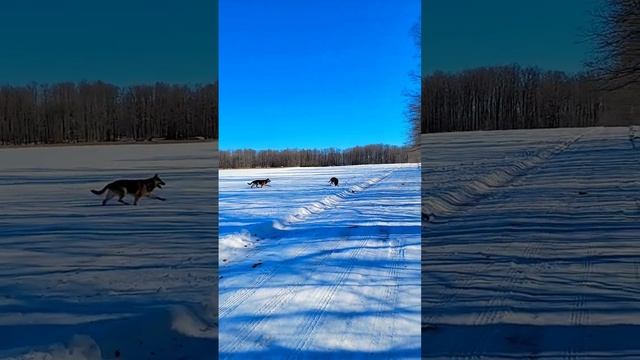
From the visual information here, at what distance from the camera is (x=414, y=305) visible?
298 centimetres

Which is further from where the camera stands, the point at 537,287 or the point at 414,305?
the point at 537,287

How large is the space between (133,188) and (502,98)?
228 inches

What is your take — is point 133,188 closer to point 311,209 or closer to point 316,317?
point 311,209

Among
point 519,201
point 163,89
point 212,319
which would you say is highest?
point 163,89

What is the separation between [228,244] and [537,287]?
3.31 m

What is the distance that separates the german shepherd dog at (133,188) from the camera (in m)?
7.62

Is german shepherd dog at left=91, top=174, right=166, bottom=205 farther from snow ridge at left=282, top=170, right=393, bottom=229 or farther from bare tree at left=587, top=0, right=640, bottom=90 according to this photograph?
bare tree at left=587, top=0, right=640, bottom=90

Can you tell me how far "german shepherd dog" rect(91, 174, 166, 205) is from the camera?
762 cm

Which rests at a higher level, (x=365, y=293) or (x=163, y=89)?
(x=163, y=89)

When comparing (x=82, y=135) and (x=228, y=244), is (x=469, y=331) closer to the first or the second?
(x=228, y=244)

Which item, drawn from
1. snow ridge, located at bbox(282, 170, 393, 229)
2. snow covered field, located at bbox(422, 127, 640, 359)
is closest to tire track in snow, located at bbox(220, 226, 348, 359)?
snow covered field, located at bbox(422, 127, 640, 359)

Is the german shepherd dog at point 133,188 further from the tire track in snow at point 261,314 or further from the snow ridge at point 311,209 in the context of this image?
the tire track in snow at point 261,314

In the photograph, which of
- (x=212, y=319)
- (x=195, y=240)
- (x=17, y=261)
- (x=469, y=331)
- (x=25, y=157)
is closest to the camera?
(x=469, y=331)

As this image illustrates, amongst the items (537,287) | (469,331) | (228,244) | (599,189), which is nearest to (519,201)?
(599,189)
